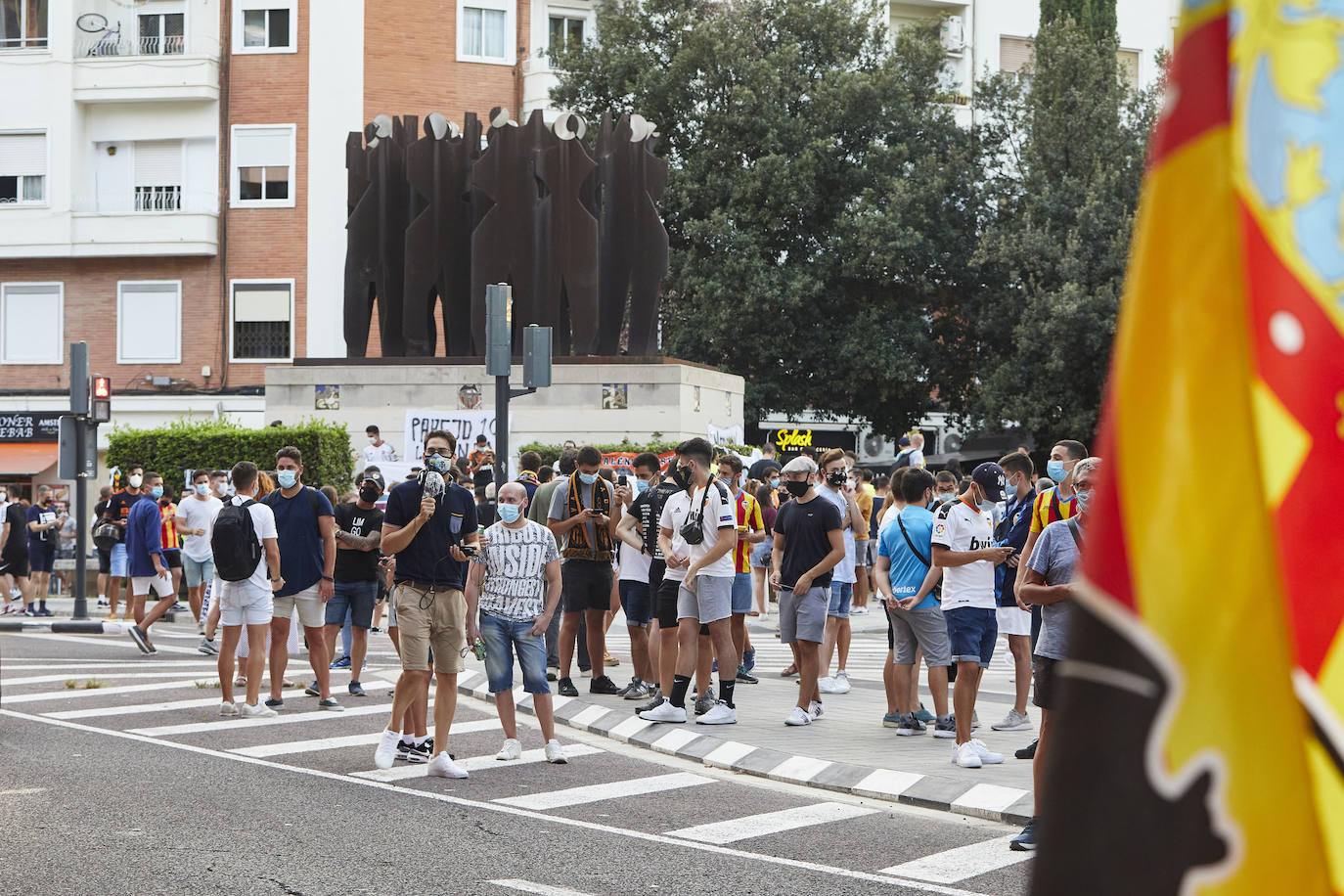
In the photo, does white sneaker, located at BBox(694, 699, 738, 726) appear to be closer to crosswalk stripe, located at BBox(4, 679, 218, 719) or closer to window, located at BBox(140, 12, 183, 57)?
crosswalk stripe, located at BBox(4, 679, 218, 719)

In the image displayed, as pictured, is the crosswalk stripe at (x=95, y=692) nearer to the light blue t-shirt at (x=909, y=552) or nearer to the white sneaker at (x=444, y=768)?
the white sneaker at (x=444, y=768)

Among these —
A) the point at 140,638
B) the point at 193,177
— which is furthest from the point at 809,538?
the point at 193,177

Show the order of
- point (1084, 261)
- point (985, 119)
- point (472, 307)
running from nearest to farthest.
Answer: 1. point (472, 307)
2. point (1084, 261)
3. point (985, 119)

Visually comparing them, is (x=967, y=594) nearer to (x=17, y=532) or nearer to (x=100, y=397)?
(x=100, y=397)

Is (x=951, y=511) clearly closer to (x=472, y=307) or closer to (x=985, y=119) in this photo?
(x=472, y=307)

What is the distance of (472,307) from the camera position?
2664cm

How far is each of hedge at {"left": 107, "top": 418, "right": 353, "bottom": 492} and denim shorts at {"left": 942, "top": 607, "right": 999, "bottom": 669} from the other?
1667cm

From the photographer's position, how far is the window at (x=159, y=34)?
137 ft

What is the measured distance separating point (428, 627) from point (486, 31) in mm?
35161

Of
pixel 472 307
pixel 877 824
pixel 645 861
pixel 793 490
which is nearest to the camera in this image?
pixel 645 861

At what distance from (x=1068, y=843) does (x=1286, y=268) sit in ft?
1.71

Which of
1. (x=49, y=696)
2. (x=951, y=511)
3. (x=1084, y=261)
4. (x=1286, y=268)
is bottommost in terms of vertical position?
(x=49, y=696)

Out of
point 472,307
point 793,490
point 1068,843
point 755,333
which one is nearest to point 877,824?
point 793,490

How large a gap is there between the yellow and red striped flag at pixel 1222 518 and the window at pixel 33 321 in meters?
43.4
